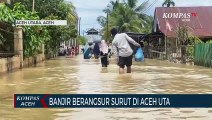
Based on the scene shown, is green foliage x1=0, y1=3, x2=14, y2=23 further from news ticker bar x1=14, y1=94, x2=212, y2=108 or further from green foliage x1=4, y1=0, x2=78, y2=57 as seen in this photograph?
news ticker bar x1=14, y1=94, x2=212, y2=108

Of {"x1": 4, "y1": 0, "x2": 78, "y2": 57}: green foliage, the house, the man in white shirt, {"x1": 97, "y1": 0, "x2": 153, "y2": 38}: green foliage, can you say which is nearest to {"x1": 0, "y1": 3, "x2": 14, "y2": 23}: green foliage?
{"x1": 4, "y1": 0, "x2": 78, "y2": 57}: green foliage

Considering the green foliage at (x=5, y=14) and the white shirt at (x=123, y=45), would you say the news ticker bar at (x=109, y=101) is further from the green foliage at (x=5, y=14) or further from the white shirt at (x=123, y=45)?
the green foliage at (x=5, y=14)

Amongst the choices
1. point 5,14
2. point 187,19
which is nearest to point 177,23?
point 187,19

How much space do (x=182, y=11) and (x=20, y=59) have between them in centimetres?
2559

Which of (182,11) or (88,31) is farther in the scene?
(88,31)

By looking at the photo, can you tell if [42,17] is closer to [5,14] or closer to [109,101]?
[5,14]

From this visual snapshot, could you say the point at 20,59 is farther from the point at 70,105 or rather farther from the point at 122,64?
the point at 70,105

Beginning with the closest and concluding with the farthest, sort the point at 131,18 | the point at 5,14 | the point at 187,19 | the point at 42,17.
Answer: the point at 5,14, the point at 42,17, the point at 187,19, the point at 131,18

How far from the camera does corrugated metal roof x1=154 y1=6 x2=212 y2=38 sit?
41.3 meters

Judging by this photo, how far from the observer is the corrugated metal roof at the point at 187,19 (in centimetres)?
4128

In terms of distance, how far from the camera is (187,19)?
4334 cm

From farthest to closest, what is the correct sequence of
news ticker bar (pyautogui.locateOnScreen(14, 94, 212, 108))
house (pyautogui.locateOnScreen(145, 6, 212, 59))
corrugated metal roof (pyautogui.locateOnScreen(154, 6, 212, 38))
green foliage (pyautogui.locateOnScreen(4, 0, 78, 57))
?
corrugated metal roof (pyautogui.locateOnScreen(154, 6, 212, 38)) < house (pyautogui.locateOnScreen(145, 6, 212, 59)) < green foliage (pyautogui.locateOnScreen(4, 0, 78, 57)) < news ticker bar (pyautogui.locateOnScreen(14, 94, 212, 108))

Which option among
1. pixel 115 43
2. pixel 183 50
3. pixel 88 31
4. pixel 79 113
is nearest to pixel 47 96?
pixel 79 113

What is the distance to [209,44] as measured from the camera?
25.3 m
